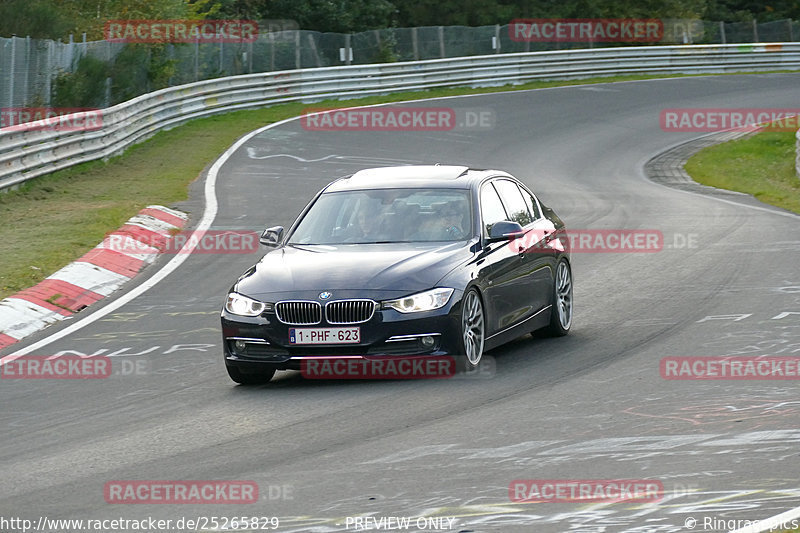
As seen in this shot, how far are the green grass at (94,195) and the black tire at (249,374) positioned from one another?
4839 millimetres

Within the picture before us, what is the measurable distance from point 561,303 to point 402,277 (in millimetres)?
2553

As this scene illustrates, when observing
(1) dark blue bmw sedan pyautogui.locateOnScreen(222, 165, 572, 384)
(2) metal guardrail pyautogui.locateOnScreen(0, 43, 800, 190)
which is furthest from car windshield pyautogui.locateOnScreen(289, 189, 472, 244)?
(2) metal guardrail pyautogui.locateOnScreen(0, 43, 800, 190)

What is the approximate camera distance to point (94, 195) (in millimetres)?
22641

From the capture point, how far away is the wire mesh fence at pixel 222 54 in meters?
27.1

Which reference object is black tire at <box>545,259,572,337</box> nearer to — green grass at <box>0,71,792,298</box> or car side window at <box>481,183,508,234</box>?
car side window at <box>481,183,508,234</box>

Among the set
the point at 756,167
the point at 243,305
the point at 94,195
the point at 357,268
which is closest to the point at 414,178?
the point at 357,268

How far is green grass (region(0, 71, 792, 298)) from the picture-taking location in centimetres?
1620

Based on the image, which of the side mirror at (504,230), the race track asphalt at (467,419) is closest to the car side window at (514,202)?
the side mirror at (504,230)

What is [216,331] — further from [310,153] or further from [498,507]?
[310,153]

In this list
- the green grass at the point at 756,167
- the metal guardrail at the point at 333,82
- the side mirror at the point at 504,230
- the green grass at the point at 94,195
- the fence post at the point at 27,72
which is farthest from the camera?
the fence post at the point at 27,72

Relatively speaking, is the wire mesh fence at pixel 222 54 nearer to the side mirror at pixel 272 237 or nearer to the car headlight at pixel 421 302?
the side mirror at pixel 272 237

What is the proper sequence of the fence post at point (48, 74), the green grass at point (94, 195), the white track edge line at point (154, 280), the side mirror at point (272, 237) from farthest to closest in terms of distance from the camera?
the fence post at point (48, 74), the green grass at point (94, 195), the white track edge line at point (154, 280), the side mirror at point (272, 237)

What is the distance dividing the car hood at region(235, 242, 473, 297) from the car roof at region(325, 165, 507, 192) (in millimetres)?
868

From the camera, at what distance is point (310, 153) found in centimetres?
2989
